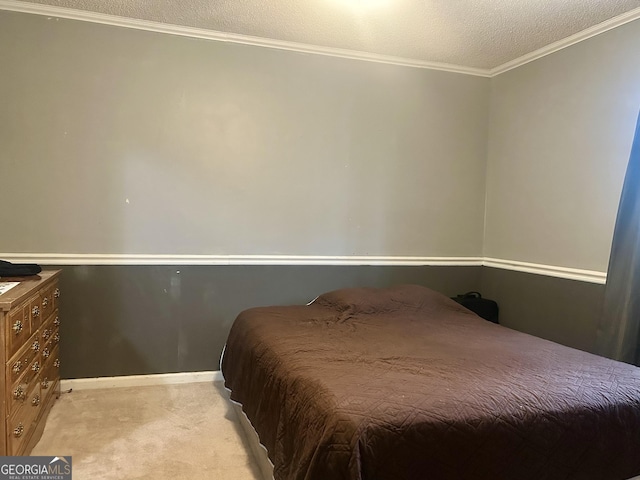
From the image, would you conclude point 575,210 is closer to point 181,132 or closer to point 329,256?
point 329,256

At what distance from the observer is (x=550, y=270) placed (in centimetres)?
318

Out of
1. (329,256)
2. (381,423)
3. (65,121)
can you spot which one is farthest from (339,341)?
(65,121)

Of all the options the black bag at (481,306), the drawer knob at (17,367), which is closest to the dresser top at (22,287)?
the drawer knob at (17,367)

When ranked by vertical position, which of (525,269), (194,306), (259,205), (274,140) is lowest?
(194,306)

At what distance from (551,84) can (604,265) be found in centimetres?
126

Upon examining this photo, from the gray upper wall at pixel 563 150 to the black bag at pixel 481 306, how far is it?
0.38m

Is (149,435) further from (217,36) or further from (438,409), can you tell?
(217,36)

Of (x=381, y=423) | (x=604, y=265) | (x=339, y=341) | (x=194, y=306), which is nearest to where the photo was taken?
(x=381, y=423)

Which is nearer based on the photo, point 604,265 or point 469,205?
point 604,265

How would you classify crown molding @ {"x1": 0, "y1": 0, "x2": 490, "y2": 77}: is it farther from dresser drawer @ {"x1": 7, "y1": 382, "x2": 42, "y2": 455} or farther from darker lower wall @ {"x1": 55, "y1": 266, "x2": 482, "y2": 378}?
dresser drawer @ {"x1": 7, "y1": 382, "x2": 42, "y2": 455}

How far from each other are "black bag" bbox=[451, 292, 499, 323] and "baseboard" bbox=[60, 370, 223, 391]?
1.84 meters

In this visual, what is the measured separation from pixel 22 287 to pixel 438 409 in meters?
1.90

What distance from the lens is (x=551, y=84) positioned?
3219mm

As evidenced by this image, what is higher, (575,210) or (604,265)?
(575,210)
